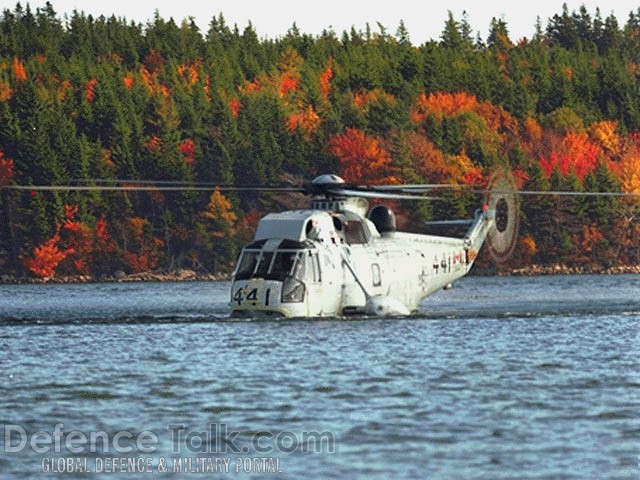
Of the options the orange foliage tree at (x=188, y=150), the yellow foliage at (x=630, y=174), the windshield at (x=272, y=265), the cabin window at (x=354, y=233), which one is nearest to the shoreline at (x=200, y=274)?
the yellow foliage at (x=630, y=174)

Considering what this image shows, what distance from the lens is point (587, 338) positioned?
1938 inches

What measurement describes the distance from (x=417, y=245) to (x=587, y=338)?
1001cm

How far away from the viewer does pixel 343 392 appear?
3516 cm

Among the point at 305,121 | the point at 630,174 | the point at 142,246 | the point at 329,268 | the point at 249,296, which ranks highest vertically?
the point at 305,121

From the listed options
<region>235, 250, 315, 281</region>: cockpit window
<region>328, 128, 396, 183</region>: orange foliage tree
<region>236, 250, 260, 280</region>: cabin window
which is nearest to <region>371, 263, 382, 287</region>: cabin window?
<region>235, 250, 315, 281</region>: cockpit window

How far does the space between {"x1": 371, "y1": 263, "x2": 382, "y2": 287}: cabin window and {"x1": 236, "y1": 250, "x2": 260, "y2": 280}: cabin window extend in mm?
4572

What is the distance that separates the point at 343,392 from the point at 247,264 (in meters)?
17.2

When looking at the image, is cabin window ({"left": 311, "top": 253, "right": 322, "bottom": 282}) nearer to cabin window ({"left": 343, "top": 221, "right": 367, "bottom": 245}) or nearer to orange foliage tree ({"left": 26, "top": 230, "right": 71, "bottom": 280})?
cabin window ({"left": 343, "top": 221, "right": 367, "bottom": 245})

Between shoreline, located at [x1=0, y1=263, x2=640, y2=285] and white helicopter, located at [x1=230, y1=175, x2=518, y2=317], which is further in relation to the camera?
shoreline, located at [x1=0, y1=263, x2=640, y2=285]

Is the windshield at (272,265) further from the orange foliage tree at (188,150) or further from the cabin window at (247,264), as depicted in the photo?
the orange foliage tree at (188,150)

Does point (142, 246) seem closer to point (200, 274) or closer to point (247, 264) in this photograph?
point (200, 274)

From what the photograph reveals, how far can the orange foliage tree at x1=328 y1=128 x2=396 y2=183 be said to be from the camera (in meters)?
160

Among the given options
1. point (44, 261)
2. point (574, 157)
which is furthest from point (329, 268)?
point (574, 157)

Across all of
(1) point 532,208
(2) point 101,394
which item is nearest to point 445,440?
(2) point 101,394
